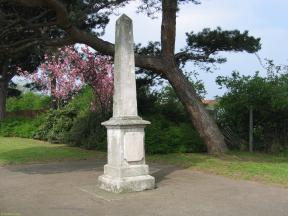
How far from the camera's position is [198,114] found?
17.9 m

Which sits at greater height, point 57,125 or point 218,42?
point 218,42

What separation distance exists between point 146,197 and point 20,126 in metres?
22.1

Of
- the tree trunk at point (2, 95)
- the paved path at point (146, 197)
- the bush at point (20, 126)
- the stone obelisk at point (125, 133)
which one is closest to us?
the paved path at point (146, 197)

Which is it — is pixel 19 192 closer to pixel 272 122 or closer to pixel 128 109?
pixel 128 109

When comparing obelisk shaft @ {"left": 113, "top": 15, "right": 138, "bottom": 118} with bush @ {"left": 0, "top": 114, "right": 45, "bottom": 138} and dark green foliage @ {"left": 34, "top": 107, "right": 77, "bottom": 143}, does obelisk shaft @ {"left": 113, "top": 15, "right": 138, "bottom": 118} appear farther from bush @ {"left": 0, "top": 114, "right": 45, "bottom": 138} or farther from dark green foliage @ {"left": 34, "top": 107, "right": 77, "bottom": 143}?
bush @ {"left": 0, "top": 114, "right": 45, "bottom": 138}

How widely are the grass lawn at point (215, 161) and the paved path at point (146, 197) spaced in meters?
0.74

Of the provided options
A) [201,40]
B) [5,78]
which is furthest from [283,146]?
[5,78]

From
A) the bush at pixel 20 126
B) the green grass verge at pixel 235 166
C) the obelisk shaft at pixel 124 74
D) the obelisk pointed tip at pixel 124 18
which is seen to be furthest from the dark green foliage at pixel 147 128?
the obelisk pointed tip at pixel 124 18

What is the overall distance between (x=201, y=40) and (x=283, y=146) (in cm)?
523

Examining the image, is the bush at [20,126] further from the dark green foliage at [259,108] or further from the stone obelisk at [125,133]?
the stone obelisk at [125,133]

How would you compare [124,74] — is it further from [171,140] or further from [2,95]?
[2,95]

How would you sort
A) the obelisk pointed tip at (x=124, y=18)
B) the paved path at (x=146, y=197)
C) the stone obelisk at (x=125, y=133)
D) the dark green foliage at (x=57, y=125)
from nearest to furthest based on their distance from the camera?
the paved path at (x=146, y=197) → the stone obelisk at (x=125, y=133) → the obelisk pointed tip at (x=124, y=18) → the dark green foliage at (x=57, y=125)

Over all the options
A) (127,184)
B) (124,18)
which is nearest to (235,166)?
(127,184)

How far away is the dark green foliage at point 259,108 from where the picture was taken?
60.7 feet
